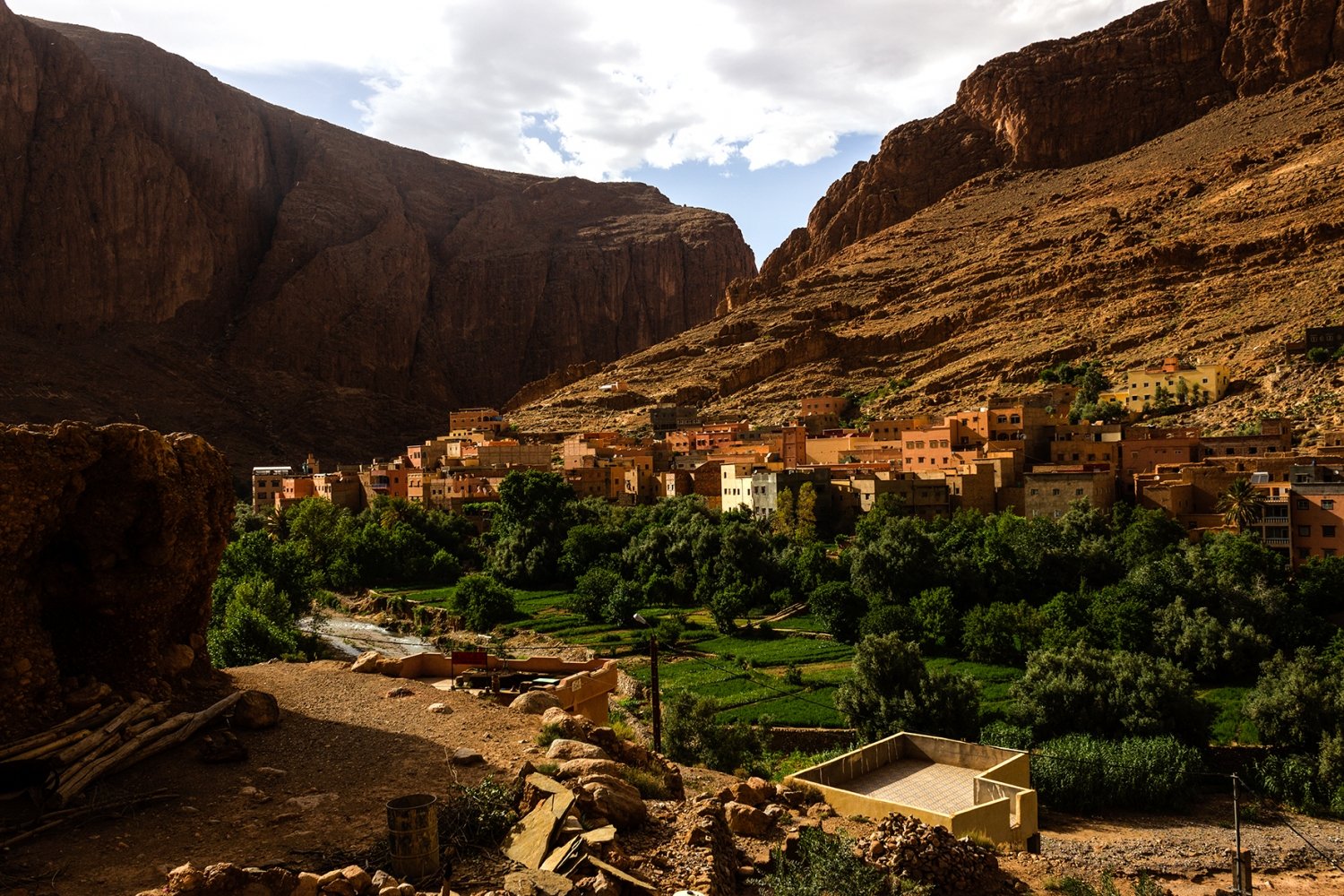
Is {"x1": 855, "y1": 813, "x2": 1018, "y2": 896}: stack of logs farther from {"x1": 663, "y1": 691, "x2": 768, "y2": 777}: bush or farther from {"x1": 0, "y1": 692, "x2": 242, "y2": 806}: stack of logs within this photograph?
{"x1": 663, "y1": 691, "x2": 768, "y2": 777}: bush

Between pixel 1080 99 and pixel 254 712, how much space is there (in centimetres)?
11022

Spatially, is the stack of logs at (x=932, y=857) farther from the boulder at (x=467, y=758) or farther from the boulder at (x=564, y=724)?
the boulder at (x=467, y=758)

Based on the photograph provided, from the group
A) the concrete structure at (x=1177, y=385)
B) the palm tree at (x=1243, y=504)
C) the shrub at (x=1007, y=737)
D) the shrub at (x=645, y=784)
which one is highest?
the concrete structure at (x=1177, y=385)

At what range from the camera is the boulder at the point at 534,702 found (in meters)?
11.8

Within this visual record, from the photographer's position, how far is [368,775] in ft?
30.1

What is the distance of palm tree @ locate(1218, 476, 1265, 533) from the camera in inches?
1198

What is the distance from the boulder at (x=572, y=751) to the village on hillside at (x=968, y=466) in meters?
27.2

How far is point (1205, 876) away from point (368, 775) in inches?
542

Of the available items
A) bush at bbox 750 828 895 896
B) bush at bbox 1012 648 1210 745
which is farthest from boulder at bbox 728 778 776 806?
bush at bbox 1012 648 1210 745

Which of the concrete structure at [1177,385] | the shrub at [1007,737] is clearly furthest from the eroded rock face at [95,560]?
the concrete structure at [1177,385]

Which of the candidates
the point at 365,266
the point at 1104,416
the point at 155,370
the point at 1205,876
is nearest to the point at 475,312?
the point at 365,266

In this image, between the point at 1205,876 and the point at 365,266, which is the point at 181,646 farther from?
the point at 365,266

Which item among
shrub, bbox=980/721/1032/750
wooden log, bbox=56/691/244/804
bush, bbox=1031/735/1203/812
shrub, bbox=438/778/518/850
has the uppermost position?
wooden log, bbox=56/691/244/804

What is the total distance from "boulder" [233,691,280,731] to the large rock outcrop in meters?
90.3
